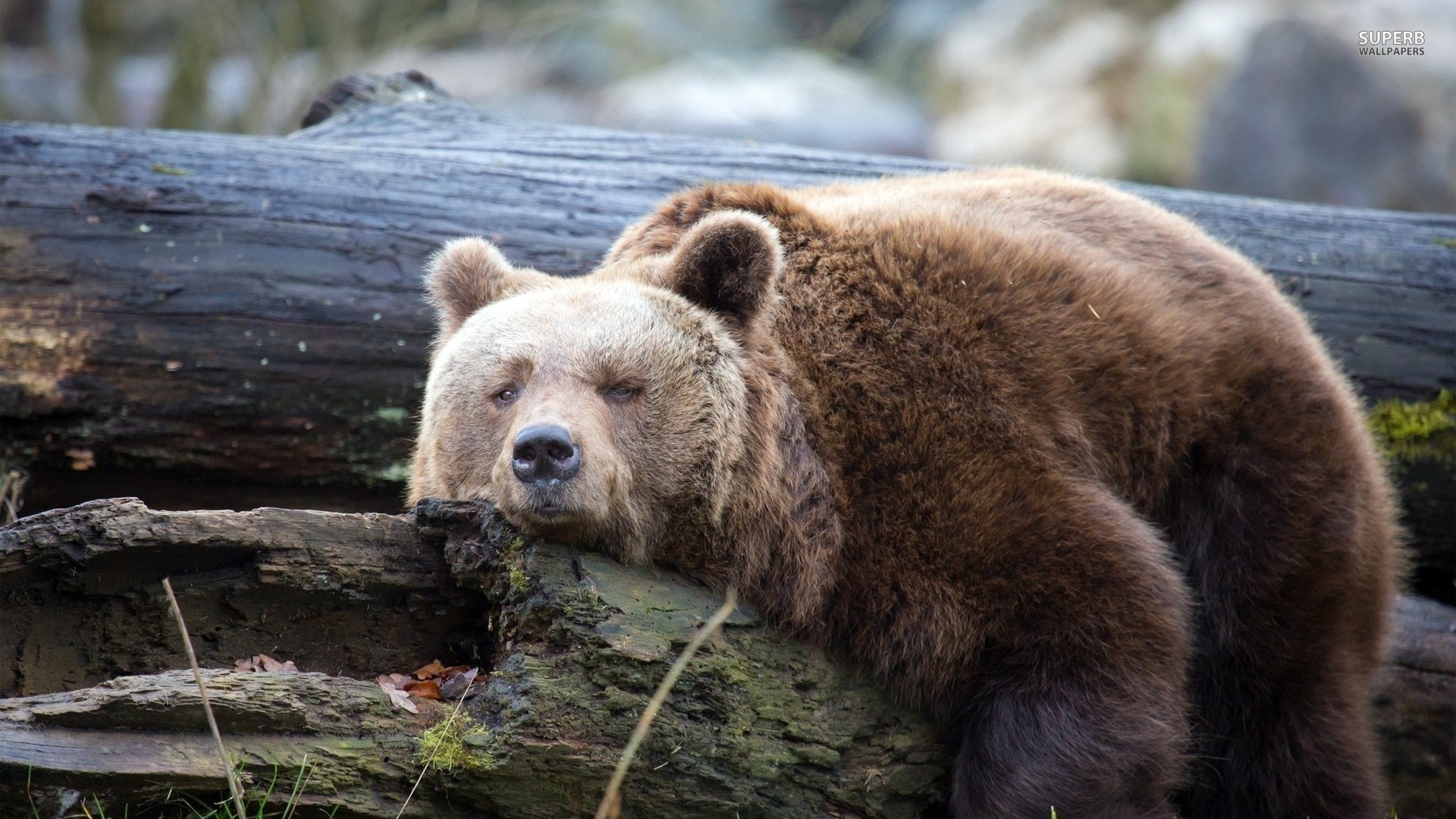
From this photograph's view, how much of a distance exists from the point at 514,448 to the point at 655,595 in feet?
2.21

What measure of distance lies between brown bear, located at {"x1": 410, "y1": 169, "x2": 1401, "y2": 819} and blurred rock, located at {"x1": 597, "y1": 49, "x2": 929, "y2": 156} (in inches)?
571

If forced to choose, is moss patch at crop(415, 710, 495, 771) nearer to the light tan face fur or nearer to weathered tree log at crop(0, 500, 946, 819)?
weathered tree log at crop(0, 500, 946, 819)

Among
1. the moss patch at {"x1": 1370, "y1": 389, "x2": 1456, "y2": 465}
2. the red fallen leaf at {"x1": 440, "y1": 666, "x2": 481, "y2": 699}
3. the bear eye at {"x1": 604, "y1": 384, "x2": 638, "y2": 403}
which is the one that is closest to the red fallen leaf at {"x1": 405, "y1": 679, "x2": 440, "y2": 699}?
the red fallen leaf at {"x1": 440, "y1": 666, "x2": 481, "y2": 699}

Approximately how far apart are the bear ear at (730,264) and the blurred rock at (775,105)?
48.4 feet

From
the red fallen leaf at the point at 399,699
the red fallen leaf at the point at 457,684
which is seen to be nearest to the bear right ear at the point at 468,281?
the red fallen leaf at the point at 457,684

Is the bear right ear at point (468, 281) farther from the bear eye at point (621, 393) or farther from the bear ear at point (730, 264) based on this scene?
the bear eye at point (621, 393)

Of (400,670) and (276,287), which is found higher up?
(276,287)

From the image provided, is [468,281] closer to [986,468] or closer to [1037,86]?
[986,468]

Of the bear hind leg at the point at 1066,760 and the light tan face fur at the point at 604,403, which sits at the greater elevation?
the light tan face fur at the point at 604,403

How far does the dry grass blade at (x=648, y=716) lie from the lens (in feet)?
10.2

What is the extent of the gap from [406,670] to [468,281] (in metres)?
1.55

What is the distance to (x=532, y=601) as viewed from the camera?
150 inches

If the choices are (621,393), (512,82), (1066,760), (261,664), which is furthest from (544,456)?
(512,82)

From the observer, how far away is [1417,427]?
6.36 meters
